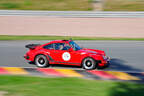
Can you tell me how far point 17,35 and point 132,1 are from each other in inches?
474

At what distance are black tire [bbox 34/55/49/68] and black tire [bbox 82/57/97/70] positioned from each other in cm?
145

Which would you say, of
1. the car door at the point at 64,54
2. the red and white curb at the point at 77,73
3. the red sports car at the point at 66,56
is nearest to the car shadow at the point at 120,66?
the red sports car at the point at 66,56

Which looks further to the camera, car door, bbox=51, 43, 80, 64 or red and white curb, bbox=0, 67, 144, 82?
car door, bbox=51, 43, 80, 64

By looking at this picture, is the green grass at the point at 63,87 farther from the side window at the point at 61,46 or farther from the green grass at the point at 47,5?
the green grass at the point at 47,5

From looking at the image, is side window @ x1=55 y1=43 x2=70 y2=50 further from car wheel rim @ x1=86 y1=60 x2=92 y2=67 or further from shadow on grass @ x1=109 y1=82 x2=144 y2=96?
shadow on grass @ x1=109 y1=82 x2=144 y2=96

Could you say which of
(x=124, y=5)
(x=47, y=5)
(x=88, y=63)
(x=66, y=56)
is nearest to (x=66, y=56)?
(x=66, y=56)

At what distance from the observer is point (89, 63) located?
31.3 ft

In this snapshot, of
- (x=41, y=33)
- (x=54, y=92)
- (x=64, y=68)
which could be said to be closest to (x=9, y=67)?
(x=64, y=68)

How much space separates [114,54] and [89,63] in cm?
342

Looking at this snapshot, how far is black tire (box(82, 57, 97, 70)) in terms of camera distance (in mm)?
9463

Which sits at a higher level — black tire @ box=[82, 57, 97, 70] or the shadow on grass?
black tire @ box=[82, 57, 97, 70]

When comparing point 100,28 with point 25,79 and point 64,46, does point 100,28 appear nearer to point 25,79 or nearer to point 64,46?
point 64,46

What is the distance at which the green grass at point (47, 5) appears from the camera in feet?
77.3

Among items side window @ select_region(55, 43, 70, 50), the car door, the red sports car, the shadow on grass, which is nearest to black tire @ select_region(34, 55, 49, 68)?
the red sports car
